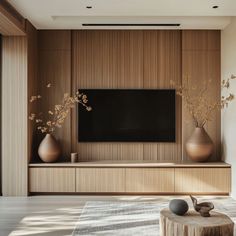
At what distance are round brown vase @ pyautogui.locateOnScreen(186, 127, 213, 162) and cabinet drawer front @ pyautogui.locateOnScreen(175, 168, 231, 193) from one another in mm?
246

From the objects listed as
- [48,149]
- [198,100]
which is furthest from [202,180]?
[48,149]

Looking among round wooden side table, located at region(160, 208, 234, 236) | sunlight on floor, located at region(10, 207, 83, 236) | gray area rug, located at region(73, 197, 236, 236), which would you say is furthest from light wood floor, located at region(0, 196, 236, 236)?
round wooden side table, located at region(160, 208, 234, 236)

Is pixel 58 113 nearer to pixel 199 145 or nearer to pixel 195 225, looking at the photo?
pixel 199 145

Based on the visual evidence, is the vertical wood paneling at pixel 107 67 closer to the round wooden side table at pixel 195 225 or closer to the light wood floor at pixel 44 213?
the light wood floor at pixel 44 213

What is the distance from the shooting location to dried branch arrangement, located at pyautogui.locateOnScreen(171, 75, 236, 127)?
19.6 ft

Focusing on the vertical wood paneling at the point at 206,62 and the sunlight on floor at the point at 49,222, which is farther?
the vertical wood paneling at the point at 206,62

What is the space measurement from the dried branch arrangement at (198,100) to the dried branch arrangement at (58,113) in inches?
60.7

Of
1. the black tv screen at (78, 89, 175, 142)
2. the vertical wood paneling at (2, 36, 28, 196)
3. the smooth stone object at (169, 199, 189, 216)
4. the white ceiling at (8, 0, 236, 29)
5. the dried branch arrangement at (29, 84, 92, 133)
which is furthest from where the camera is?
the black tv screen at (78, 89, 175, 142)

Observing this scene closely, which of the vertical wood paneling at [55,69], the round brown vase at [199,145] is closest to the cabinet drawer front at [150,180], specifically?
the round brown vase at [199,145]

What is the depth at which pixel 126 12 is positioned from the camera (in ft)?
16.4

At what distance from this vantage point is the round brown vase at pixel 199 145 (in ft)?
18.7

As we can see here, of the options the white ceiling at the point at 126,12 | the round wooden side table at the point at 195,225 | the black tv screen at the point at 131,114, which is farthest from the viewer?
the black tv screen at the point at 131,114

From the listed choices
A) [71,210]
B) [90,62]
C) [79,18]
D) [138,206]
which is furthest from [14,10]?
[138,206]

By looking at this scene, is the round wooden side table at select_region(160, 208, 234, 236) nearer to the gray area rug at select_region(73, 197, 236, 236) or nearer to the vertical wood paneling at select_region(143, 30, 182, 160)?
the gray area rug at select_region(73, 197, 236, 236)
